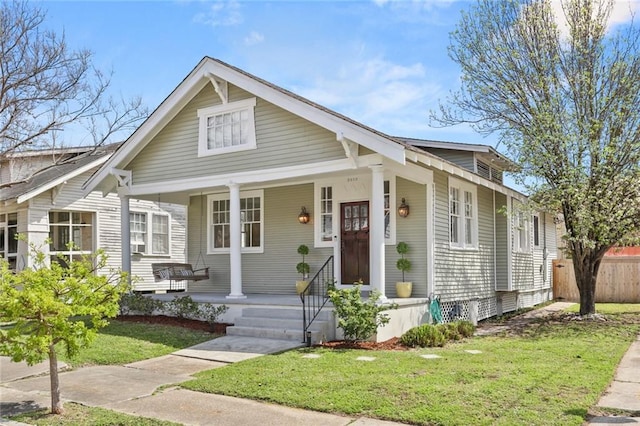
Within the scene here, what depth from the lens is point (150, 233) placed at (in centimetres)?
2033

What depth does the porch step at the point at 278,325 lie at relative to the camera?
971 centimetres

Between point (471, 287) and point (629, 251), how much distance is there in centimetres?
1489

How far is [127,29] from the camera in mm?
14008

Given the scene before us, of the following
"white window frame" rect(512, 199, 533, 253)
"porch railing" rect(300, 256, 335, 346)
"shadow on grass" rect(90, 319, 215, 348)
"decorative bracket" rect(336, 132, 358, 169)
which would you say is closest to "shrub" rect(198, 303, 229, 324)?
"shadow on grass" rect(90, 319, 215, 348)

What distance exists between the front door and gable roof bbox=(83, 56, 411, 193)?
2908mm

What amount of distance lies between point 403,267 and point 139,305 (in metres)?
5.89

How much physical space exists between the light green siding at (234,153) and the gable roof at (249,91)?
0.25m

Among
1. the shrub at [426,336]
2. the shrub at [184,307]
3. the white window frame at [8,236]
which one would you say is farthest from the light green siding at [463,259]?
the white window frame at [8,236]

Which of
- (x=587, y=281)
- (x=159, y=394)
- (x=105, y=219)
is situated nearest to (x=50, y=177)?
(x=105, y=219)

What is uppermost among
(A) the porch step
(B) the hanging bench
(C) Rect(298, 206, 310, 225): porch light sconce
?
(C) Rect(298, 206, 310, 225): porch light sconce

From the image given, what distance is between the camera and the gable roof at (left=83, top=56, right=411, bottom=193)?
9.69 m

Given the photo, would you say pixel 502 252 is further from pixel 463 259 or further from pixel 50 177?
pixel 50 177

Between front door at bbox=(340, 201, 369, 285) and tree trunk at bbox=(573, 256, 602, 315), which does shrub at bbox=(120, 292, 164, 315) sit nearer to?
front door at bbox=(340, 201, 369, 285)

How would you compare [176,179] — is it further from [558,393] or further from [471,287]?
[558,393]
